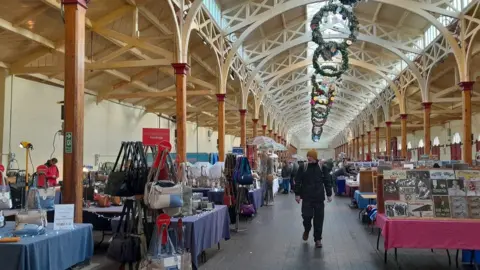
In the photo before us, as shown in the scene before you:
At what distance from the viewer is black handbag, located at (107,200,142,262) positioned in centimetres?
483

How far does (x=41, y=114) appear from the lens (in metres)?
14.7

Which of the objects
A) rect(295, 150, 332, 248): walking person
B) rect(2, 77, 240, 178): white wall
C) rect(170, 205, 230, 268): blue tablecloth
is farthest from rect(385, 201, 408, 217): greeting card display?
rect(2, 77, 240, 178): white wall

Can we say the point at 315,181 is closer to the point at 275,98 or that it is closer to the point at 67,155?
the point at 67,155

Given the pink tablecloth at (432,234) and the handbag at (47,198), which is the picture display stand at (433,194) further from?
the handbag at (47,198)

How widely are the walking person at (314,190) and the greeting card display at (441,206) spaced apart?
6.30 feet

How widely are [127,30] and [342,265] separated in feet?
33.4

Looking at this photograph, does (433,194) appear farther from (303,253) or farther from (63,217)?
(63,217)

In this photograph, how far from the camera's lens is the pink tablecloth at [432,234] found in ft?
17.9

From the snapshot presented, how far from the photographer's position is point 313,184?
7.49 m

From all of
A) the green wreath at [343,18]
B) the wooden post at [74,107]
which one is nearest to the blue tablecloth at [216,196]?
the green wreath at [343,18]

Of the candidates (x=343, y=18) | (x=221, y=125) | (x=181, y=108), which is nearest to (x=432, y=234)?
(x=343, y=18)

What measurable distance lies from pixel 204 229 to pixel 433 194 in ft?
10.1

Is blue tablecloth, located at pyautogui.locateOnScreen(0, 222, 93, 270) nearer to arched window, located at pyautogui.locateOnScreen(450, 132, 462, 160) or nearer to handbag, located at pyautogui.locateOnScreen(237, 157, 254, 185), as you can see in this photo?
handbag, located at pyautogui.locateOnScreen(237, 157, 254, 185)

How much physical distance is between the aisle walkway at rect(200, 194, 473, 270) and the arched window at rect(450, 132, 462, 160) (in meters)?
19.8
